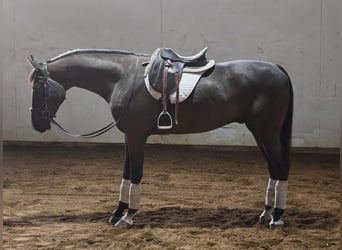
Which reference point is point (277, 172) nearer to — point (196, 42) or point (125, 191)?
point (125, 191)

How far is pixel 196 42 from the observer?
366 centimetres

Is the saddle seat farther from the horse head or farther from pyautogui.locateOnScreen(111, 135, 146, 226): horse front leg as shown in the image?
the horse head

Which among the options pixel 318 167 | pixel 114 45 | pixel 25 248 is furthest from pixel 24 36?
pixel 318 167

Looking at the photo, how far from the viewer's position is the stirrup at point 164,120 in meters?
2.24

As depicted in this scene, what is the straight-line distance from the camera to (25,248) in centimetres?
204

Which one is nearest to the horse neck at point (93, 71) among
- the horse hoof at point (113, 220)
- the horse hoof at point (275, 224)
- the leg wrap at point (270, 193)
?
the horse hoof at point (113, 220)

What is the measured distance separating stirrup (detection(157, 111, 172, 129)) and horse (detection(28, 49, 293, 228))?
0.02 metres

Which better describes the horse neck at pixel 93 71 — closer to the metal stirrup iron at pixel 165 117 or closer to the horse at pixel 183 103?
the horse at pixel 183 103

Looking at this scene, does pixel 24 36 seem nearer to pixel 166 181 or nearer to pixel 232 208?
pixel 166 181

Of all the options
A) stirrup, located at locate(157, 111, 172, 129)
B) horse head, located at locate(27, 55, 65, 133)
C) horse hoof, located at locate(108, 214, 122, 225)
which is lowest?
horse hoof, located at locate(108, 214, 122, 225)

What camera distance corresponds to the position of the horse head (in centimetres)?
221

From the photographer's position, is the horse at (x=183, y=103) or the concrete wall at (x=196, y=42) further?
the concrete wall at (x=196, y=42)

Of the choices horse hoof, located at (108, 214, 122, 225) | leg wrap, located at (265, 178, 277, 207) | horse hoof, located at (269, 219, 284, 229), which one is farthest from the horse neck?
horse hoof, located at (269, 219, 284, 229)

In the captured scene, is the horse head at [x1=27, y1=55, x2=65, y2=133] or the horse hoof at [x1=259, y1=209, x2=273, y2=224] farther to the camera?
the horse hoof at [x1=259, y1=209, x2=273, y2=224]
